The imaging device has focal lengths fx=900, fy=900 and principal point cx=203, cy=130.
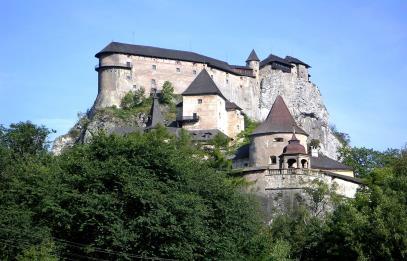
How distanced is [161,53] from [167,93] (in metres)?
8.58

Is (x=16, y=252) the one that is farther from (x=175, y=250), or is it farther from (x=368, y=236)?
(x=368, y=236)

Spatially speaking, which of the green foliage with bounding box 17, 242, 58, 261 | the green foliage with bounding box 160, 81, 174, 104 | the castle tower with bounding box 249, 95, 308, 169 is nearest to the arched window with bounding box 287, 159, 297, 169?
the castle tower with bounding box 249, 95, 308, 169

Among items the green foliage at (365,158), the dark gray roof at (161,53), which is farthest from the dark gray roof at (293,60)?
the green foliage at (365,158)

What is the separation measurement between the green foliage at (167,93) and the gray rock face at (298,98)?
15.4 metres

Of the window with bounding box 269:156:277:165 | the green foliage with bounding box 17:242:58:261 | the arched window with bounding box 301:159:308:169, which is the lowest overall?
the green foliage with bounding box 17:242:58:261

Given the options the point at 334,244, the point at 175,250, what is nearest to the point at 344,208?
the point at 334,244

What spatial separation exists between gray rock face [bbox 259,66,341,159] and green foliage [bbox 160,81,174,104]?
15427mm

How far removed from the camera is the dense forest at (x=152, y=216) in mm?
43406

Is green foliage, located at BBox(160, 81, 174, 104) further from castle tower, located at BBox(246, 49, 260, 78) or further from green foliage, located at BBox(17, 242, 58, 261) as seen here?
green foliage, located at BBox(17, 242, 58, 261)

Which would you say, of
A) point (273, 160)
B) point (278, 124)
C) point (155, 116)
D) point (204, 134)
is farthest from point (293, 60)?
point (273, 160)

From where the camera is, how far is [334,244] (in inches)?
2004

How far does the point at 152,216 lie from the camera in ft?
142

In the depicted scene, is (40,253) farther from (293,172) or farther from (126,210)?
(293,172)

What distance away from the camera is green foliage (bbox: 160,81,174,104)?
103312 mm
